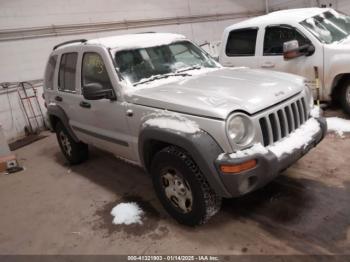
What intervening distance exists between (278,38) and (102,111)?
341 cm

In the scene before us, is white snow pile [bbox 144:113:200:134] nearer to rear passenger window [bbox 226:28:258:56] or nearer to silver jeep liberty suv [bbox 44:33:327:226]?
silver jeep liberty suv [bbox 44:33:327:226]

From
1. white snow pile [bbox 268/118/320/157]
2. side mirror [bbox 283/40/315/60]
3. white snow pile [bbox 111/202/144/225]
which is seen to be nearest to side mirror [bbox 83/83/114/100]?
white snow pile [bbox 111/202/144/225]

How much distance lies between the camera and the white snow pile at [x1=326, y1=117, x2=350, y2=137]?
15.1 feet

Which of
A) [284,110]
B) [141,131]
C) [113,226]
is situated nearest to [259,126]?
[284,110]

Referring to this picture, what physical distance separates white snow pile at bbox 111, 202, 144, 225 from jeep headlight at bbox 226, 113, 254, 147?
4.60 ft

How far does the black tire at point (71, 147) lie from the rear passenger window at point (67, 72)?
2.30 feet

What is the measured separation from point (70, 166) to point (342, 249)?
4.08m

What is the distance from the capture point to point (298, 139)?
2.80 metres

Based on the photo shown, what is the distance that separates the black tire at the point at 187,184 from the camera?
267 centimetres

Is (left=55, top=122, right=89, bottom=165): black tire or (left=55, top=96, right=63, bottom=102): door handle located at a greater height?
(left=55, top=96, right=63, bottom=102): door handle

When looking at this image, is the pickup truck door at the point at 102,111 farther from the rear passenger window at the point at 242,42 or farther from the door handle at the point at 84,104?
the rear passenger window at the point at 242,42

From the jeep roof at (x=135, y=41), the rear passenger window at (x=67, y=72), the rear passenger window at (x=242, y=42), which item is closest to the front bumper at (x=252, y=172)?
the jeep roof at (x=135, y=41)

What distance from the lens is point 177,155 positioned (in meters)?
2.72

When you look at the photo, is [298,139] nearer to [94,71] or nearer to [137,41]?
[137,41]
